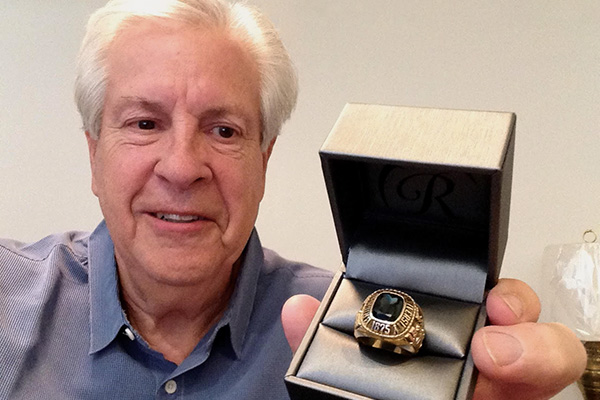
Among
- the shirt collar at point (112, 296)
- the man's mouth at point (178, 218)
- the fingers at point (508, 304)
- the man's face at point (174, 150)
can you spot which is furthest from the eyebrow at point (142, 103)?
the fingers at point (508, 304)

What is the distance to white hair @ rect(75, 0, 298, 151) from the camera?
27.7 inches

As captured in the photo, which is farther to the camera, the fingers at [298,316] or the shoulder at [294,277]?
the shoulder at [294,277]

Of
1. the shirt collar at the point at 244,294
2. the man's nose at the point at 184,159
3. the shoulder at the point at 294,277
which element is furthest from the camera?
the shoulder at the point at 294,277

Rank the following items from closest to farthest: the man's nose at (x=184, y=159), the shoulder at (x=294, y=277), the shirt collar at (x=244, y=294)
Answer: the man's nose at (x=184, y=159) < the shirt collar at (x=244, y=294) < the shoulder at (x=294, y=277)

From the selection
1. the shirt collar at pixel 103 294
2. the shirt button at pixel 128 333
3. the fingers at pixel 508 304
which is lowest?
the shirt button at pixel 128 333

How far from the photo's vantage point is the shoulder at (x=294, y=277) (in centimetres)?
86

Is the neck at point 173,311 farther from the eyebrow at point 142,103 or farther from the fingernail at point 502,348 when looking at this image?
the fingernail at point 502,348

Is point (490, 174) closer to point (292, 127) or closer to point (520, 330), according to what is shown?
point (520, 330)

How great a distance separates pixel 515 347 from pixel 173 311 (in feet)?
1.79

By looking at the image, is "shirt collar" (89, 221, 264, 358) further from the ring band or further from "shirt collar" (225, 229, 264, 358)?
the ring band

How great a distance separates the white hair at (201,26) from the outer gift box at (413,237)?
0.37 meters

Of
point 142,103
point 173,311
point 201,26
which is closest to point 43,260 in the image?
point 173,311

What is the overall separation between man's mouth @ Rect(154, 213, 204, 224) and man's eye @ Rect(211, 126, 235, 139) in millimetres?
130

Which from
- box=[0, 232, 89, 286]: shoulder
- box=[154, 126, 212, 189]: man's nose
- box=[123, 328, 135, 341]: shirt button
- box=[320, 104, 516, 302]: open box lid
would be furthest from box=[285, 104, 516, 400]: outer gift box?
box=[0, 232, 89, 286]: shoulder
